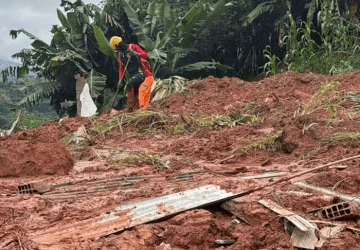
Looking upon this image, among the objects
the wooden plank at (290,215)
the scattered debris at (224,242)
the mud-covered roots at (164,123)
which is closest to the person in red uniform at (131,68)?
the mud-covered roots at (164,123)

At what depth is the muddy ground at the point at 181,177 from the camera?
7.98 feet

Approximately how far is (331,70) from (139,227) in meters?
8.74

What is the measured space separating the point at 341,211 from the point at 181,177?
1644 mm

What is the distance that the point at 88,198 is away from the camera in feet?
11.0

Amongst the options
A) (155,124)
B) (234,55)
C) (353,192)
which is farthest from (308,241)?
(234,55)

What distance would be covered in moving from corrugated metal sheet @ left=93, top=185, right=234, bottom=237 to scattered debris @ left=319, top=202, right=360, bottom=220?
576mm

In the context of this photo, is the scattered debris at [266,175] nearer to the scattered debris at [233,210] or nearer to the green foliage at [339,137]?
the scattered debris at [233,210]

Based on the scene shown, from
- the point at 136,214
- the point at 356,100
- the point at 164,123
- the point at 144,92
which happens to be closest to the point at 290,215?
the point at 136,214

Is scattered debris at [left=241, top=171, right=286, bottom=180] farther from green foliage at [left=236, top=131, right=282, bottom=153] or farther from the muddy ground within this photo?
green foliage at [left=236, top=131, right=282, bottom=153]

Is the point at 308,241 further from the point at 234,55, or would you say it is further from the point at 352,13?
the point at 234,55

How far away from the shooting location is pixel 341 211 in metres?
2.50

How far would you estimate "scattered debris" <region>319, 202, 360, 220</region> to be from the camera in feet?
8.00

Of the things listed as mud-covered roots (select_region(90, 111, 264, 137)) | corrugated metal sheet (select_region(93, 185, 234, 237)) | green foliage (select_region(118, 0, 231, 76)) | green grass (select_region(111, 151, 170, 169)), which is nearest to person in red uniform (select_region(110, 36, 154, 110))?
mud-covered roots (select_region(90, 111, 264, 137))

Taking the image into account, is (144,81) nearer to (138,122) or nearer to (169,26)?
(138,122)
